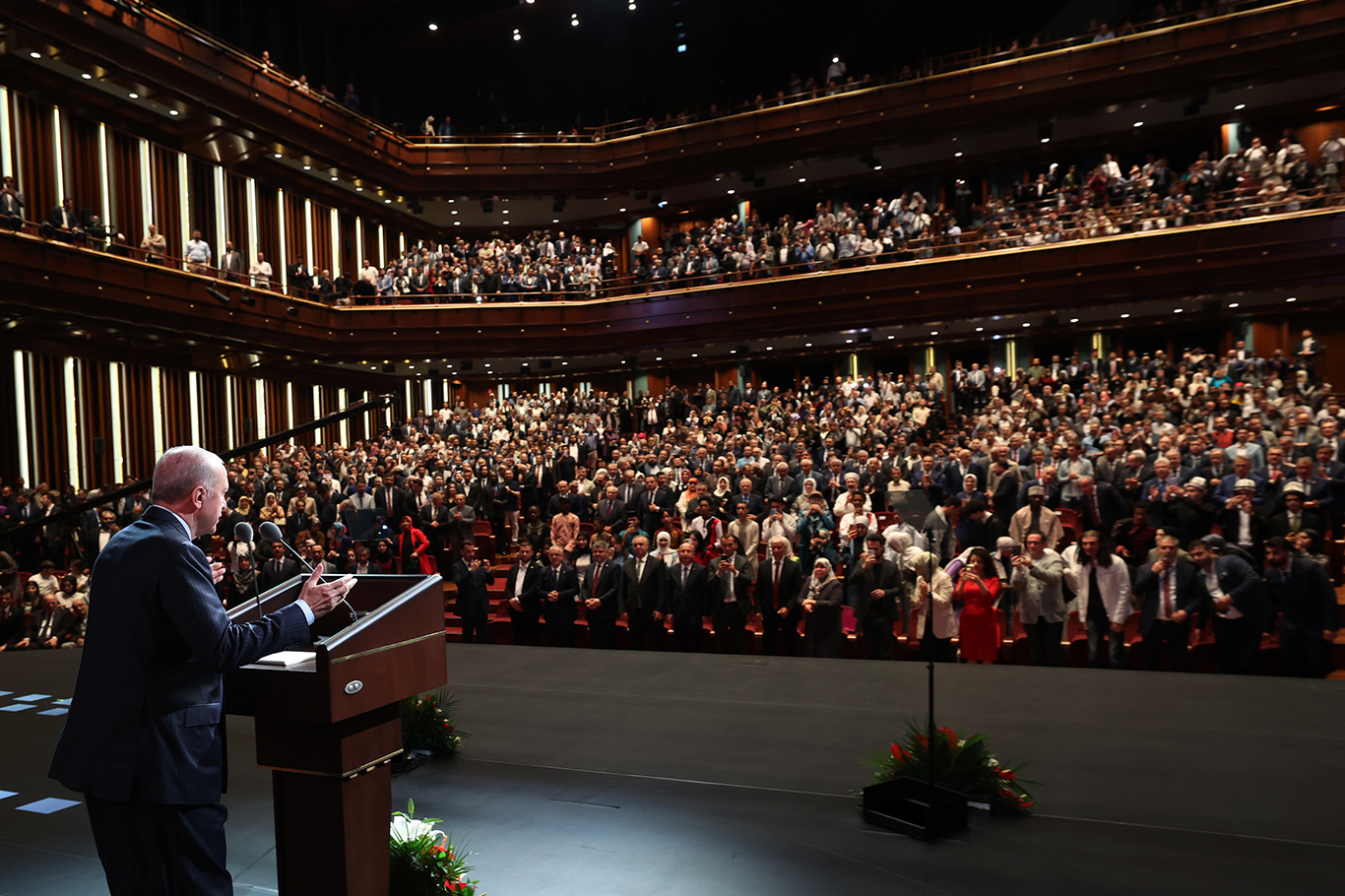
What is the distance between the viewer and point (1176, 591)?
5.16 metres

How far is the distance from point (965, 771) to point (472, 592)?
16.1ft

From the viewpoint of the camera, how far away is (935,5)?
16.6m

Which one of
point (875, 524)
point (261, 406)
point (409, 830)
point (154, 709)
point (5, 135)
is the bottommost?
point (409, 830)

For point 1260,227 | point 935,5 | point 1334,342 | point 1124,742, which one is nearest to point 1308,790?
point 1124,742

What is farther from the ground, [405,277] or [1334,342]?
[405,277]

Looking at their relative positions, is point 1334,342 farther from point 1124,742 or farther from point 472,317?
point 472,317

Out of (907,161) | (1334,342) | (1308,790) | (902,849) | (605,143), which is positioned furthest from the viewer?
(605,143)

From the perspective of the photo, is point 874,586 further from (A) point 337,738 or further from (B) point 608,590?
(A) point 337,738

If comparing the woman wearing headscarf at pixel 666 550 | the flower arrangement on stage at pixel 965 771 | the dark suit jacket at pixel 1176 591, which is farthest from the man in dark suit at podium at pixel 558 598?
the flower arrangement on stage at pixel 965 771

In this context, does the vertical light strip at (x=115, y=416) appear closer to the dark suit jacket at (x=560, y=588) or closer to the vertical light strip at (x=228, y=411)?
the vertical light strip at (x=228, y=411)

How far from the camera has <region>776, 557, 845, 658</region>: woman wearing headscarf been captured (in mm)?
5949

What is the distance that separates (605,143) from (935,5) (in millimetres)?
6557

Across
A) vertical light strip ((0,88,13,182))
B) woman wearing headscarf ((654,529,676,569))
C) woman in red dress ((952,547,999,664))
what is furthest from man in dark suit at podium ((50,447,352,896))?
vertical light strip ((0,88,13,182))

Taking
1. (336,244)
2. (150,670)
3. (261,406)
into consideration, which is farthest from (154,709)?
(336,244)
